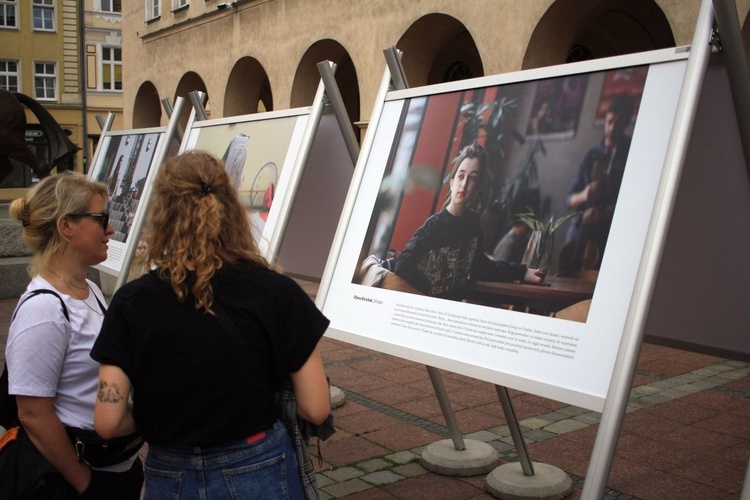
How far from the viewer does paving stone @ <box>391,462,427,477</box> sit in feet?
13.1

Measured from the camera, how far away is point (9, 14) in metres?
38.2

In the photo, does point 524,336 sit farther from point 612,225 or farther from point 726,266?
point 726,266

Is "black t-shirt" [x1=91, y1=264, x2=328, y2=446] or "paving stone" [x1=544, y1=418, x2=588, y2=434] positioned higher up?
"black t-shirt" [x1=91, y1=264, x2=328, y2=446]

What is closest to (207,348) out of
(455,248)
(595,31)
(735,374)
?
(455,248)

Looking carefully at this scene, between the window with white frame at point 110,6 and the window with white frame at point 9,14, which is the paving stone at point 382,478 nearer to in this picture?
the window with white frame at point 9,14

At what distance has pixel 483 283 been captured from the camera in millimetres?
2527

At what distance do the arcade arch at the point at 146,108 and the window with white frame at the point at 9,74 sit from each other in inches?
772

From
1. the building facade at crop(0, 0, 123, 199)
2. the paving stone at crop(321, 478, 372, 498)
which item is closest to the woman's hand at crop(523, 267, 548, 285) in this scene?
the paving stone at crop(321, 478, 372, 498)

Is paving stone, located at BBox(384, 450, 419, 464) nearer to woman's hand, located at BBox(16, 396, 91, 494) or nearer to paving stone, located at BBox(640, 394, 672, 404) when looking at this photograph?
paving stone, located at BBox(640, 394, 672, 404)

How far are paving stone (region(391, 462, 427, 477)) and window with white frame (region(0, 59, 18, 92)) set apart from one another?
1527 inches

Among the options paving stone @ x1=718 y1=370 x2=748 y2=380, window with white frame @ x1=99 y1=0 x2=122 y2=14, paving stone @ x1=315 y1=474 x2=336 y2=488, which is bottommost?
paving stone @ x1=315 y1=474 x2=336 y2=488

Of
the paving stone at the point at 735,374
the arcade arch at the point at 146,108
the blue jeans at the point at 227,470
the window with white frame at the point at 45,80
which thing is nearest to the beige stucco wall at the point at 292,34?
the arcade arch at the point at 146,108

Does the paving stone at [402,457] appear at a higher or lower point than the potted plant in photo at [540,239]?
lower

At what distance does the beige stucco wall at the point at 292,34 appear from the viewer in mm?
9953
